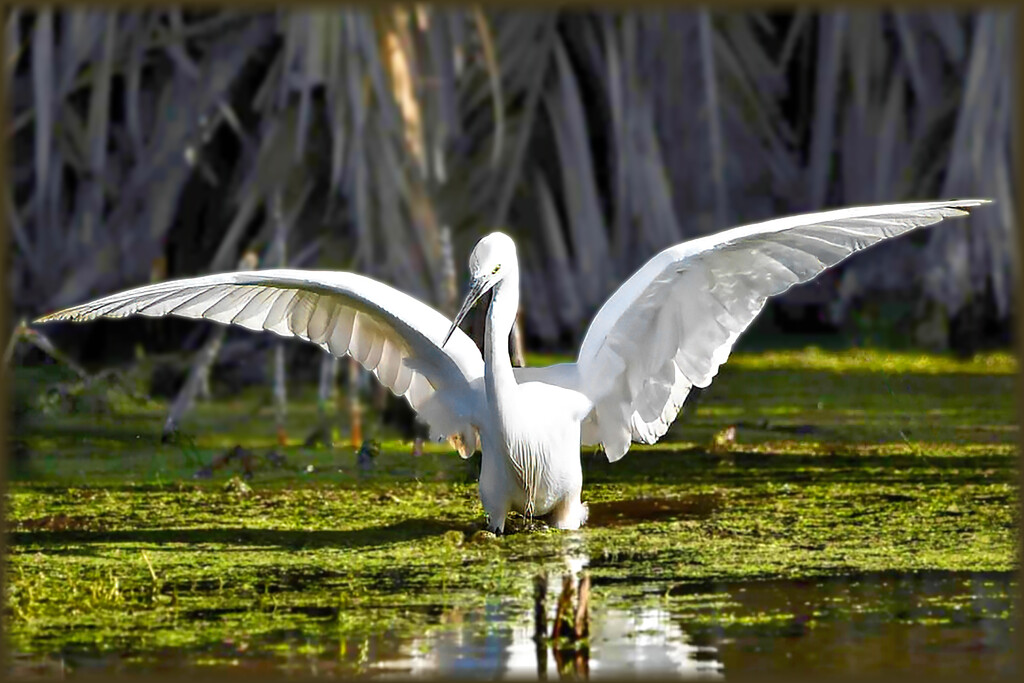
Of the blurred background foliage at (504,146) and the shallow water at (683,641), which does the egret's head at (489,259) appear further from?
the blurred background foliage at (504,146)

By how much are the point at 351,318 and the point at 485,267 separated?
2.16 feet

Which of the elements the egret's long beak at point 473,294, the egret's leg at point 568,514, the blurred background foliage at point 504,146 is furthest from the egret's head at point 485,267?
the blurred background foliage at point 504,146

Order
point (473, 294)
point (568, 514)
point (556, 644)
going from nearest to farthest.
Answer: point (556, 644) → point (473, 294) → point (568, 514)

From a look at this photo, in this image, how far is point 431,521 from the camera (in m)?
4.80

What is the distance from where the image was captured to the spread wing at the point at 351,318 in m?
4.16

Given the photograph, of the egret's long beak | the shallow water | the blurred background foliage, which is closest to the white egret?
the egret's long beak

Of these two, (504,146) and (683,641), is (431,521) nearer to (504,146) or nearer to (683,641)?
(683,641)

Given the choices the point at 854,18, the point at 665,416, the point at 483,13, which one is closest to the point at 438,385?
the point at 665,416

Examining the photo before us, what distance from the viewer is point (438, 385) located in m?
4.59

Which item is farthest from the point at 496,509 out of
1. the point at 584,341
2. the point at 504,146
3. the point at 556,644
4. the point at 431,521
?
the point at 504,146

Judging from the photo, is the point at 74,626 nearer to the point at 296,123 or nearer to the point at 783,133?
the point at 296,123

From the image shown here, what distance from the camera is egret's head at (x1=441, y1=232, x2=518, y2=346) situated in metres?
4.12

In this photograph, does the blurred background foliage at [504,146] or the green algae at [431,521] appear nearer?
the green algae at [431,521]

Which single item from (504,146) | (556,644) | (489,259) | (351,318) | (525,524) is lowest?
(556,644)
